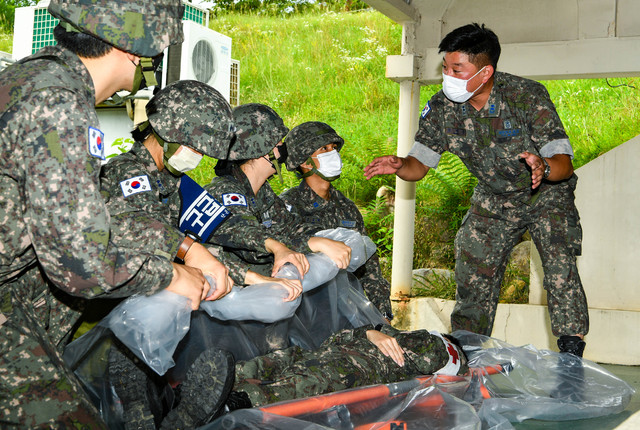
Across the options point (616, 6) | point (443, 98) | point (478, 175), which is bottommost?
point (478, 175)

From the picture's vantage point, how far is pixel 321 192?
4.04 m

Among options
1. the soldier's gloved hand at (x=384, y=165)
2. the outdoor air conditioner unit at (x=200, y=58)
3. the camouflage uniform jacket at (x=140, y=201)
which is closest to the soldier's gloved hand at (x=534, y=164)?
Answer: the soldier's gloved hand at (x=384, y=165)

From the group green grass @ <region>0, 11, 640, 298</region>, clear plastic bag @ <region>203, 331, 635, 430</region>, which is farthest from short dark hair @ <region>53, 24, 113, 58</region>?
green grass @ <region>0, 11, 640, 298</region>

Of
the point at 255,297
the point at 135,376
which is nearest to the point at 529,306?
the point at 255,297

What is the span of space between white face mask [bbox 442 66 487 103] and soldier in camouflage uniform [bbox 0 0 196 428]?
7.48 ft

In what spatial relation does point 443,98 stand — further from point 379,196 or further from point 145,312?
point 379,196

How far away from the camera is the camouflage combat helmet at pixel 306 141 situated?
12.9 feet

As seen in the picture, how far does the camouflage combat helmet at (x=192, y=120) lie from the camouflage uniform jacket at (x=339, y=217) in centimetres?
119

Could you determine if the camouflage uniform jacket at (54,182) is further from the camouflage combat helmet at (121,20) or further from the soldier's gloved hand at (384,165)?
the soldier's gloved hand at (384,165)

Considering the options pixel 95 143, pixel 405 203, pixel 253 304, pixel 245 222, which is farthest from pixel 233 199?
pixel 405 203

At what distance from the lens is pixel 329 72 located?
39.5 feet

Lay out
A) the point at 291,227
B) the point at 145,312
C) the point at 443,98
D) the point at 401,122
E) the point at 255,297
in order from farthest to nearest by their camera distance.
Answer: the point at 401,122, the point at 443,98, the point at 291,227, the point at 255,297, the point at 145,312

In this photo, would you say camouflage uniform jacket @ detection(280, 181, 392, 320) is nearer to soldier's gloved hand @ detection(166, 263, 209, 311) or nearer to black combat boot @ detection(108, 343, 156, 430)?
black combat boot @ detection(108, 343, 156, 430)

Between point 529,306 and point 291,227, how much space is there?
264cm
